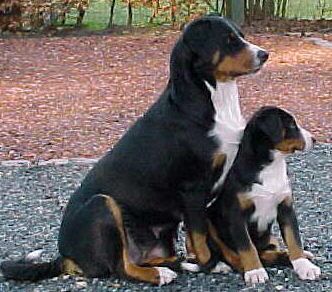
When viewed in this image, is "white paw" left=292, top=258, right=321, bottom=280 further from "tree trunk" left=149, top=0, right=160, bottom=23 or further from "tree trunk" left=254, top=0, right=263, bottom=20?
"tree trunk" left=254, top=0, right=263, bottom=20

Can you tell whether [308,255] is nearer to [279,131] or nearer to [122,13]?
[279,131]

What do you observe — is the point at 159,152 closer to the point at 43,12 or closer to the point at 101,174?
the point at 101,174

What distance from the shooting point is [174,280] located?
545 cm

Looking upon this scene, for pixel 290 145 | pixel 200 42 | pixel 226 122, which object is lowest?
pixel 290 145

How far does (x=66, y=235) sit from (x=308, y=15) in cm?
1539

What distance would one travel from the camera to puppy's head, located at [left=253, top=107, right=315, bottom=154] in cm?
527

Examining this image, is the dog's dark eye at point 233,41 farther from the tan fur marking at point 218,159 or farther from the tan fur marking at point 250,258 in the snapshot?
the tan fur marking at point 250,258

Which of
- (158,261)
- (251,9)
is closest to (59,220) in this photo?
(158,261)

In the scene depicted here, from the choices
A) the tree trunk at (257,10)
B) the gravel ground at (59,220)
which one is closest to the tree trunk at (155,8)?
the tree trunk at (257,10)

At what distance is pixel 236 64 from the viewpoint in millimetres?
5195

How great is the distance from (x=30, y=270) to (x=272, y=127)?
1575 millimetres

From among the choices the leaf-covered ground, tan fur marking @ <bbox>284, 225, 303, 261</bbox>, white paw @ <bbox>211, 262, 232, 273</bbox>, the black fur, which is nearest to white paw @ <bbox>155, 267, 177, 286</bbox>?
white paw @ <bbox>211, 262, 232, 273</bbox>

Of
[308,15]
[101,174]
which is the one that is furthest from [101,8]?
[101,174]

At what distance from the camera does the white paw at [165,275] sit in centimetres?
539
